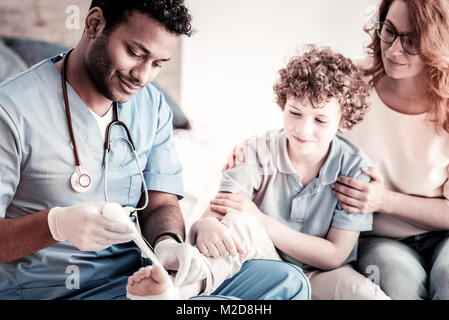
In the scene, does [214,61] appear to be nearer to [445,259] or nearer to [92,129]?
[92,129]

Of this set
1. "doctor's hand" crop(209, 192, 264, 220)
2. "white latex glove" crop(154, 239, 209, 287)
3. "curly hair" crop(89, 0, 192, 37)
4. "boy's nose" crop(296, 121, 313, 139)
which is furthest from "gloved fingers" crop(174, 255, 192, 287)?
"curly hair" crop(89, 0, 192, 37)

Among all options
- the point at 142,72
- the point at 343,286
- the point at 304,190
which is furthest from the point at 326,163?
the point at 142,72

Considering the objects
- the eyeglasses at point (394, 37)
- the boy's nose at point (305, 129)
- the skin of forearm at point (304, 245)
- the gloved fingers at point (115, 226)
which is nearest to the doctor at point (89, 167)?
the gloved fingers at point (115, 226)

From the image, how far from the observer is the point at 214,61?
138 cm

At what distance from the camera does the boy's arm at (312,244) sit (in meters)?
→ 1.37

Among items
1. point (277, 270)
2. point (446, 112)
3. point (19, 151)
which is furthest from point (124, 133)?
point (446, 112)

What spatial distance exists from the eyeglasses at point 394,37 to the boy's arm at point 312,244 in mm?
499

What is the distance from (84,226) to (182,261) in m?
0.24

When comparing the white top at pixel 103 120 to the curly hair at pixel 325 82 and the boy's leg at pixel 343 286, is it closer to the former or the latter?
the curly hair at pixel 325 82

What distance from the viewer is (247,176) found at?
1.39m

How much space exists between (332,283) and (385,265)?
0.15m

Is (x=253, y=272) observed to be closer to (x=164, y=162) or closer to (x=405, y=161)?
(x=164, y=162)

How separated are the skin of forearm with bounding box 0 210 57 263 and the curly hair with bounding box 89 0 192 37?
1.48 ft

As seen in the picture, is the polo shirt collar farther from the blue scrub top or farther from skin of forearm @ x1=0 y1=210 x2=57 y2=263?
skin of forearm @ x1=0 y1=210 x2=57 y2=263
